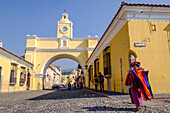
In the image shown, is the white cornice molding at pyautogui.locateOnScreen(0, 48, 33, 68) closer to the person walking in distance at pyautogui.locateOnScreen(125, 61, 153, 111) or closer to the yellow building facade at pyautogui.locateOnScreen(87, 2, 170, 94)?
the yellow building facade at pyautogui.locateOnScreen(87, 2, 170, 94)

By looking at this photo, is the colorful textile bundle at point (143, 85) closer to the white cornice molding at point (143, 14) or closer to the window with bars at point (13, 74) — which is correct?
the white cornice molding at point (143, 14)

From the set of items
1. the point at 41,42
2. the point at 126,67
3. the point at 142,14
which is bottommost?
the point at 126,67

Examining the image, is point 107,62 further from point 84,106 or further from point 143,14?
point 84,106

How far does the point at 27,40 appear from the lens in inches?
962

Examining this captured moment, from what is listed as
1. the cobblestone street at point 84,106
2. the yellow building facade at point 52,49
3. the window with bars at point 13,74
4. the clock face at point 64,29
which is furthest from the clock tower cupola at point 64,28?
the cobblestone street at point 84,106

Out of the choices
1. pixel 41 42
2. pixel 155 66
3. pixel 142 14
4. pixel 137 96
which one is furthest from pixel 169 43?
pixel 41 42

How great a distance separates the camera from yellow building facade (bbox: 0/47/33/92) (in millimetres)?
15250

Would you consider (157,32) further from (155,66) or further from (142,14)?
(155,66)

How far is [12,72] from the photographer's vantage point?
17594 millimetres

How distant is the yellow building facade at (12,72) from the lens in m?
15.2

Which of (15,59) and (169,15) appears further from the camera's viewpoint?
(15,59)

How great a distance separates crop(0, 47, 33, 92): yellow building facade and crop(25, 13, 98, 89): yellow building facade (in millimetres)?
1911

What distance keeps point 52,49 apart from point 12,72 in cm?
860

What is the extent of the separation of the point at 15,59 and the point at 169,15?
16.7m
